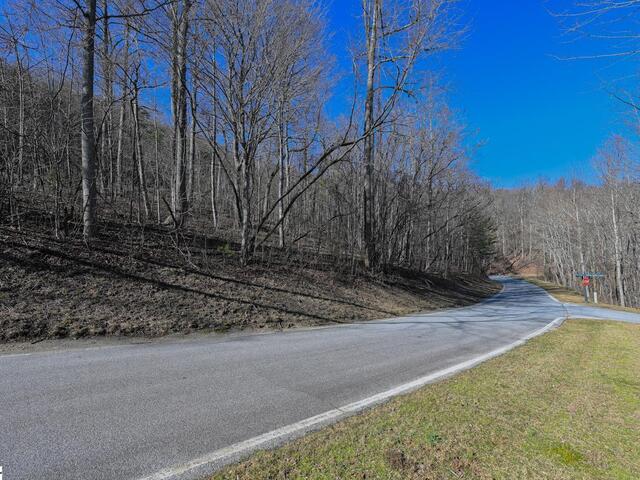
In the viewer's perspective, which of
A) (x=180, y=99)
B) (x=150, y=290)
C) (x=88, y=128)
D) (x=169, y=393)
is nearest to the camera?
(x=169, y=393)

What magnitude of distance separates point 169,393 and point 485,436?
331 cm

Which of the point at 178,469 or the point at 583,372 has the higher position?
the point at 178,469

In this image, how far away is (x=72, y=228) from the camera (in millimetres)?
9484

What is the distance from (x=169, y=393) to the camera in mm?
3748

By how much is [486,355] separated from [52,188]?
1194 centimetres

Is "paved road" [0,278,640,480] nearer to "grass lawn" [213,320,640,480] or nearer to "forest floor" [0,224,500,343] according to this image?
"grass lawn" [213,320,640,480]

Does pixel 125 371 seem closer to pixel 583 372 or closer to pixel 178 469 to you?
pixel 178 469

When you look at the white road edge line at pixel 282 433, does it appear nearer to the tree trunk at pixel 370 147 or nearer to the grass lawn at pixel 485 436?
the grass lawn at pixel 485 436

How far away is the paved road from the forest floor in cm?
126

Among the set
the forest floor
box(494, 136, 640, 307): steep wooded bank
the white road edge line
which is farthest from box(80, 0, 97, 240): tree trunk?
box(494, 136, 640, 307): steep wooded bank

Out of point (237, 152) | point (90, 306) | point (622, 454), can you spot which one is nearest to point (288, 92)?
point (237, 152)

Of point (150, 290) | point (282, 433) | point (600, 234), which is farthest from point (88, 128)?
point (600, 234)

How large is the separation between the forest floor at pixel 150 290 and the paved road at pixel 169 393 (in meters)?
1.26

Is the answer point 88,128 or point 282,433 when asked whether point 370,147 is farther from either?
point 282,433
